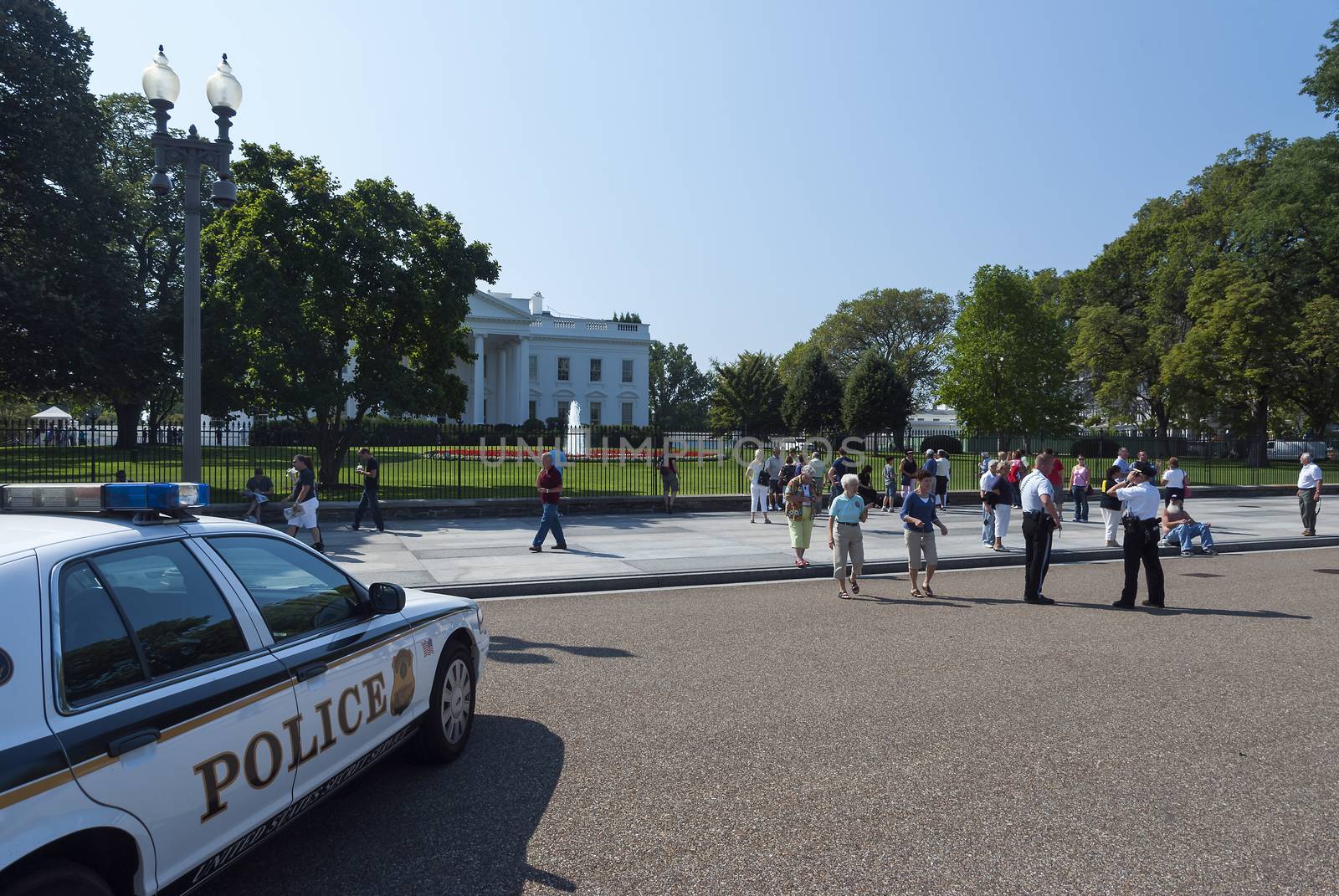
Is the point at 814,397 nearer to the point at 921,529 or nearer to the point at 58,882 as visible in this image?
the point at 921,529

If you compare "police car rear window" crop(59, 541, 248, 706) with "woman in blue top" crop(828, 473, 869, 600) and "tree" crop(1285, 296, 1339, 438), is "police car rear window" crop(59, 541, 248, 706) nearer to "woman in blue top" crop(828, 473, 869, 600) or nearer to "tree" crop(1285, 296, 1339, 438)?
"woman in blue top" crop(828, 473, 869, 600)

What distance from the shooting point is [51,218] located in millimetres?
23828

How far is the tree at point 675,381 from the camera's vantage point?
4520 inches

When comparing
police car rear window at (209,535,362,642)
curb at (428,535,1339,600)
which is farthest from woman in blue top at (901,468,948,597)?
police car rear window at (209,535,362,642)

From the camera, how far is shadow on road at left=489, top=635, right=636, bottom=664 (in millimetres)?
7348

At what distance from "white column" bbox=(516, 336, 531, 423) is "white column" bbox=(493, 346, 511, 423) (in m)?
1.80

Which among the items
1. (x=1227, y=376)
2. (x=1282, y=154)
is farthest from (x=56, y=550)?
(x=1282, y=154)

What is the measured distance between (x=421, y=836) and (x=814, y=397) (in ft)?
191

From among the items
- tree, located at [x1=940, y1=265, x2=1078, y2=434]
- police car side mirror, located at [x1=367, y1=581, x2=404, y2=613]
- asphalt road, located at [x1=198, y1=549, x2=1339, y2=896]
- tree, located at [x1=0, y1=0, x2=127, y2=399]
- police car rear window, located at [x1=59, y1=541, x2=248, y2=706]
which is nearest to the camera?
police car rear window, located at [x1=59, y1=541, x2=248, y2=706]

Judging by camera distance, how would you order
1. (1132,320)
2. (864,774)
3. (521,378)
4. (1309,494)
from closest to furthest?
(864,774) < (1309,494) < (1132,320) < (521,378)

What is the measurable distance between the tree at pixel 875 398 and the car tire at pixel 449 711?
48.2 m

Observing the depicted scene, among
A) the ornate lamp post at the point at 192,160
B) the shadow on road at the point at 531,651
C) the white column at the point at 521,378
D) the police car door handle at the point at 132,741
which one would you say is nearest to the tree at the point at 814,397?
the white column at the point at 521,378

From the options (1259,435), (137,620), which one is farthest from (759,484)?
(1259,435)

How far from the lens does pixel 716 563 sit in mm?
12992
